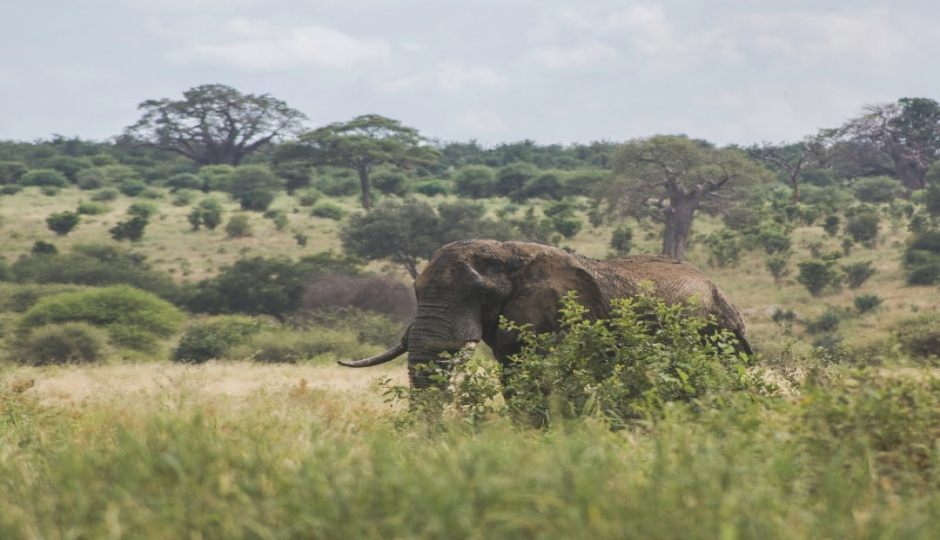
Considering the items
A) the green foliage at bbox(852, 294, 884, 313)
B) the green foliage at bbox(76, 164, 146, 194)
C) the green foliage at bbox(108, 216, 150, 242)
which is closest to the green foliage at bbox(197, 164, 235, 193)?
the green foliage at bbox(76, 164, 146, 194)

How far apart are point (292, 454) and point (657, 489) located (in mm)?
1744

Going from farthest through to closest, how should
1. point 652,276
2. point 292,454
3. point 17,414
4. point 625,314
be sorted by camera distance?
point 652,276 → point 17,414 → point 625,314 → point 292,454

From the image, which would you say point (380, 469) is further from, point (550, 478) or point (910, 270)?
point (910, 270)

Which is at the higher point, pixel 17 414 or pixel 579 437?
pixel 579 437

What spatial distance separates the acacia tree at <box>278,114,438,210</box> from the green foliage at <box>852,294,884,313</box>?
2807cm

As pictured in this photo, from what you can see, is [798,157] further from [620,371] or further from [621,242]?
[620,371]

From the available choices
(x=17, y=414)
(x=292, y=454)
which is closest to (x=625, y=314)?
(x=292, y=454)

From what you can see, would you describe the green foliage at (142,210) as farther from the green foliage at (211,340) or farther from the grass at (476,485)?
the grass at (476,485)

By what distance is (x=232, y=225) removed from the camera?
146 feet

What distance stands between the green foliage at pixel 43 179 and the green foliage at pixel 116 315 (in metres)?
32.8

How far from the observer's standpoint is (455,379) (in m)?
7.42

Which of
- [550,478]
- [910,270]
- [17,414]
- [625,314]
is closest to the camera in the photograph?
[550,478]

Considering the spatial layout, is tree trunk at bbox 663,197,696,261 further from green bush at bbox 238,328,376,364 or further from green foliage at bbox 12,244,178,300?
green foliage at bbox 12,244,178,300

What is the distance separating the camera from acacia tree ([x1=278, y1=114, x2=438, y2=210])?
54.4 m
